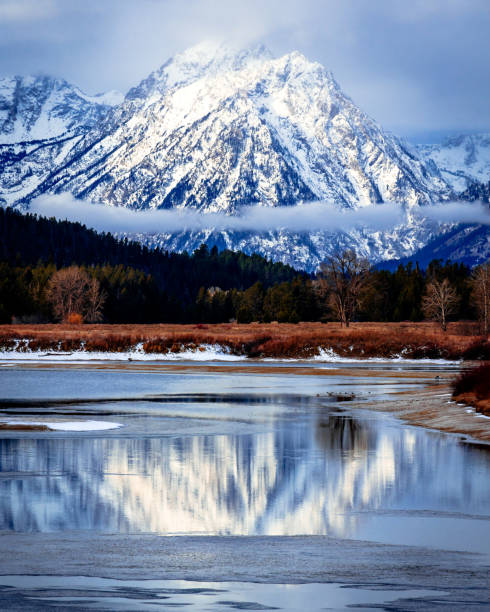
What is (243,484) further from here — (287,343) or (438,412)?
(287,343)

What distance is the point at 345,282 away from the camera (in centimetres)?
14000

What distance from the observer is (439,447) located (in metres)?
26.0

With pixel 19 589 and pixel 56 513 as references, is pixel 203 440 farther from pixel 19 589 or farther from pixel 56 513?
Answer: pixel 19 589

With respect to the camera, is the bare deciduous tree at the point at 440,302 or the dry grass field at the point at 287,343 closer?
the dry grass field at the point at 287,343

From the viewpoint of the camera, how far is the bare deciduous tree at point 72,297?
574 ft

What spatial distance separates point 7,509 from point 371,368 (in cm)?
6249

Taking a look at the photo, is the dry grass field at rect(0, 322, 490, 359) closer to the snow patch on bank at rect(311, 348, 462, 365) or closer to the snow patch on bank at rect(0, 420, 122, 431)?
the snow patch on bank at rect(311, 348, 462, 365)

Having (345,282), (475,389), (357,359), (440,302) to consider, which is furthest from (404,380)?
(440,302)

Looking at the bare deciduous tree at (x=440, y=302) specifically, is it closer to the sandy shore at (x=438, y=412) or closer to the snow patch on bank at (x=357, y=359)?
the snow patch on bank at (x=357, y=359)

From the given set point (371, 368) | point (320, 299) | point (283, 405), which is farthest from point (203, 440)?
point (320, 299)

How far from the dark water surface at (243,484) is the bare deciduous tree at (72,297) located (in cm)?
13859

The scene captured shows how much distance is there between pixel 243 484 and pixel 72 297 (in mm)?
160729

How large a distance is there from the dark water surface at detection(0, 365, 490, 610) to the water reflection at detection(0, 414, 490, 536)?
0.03m

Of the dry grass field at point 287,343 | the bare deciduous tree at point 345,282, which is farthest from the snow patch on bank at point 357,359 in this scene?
the bare deciduous tree at point 345,282
